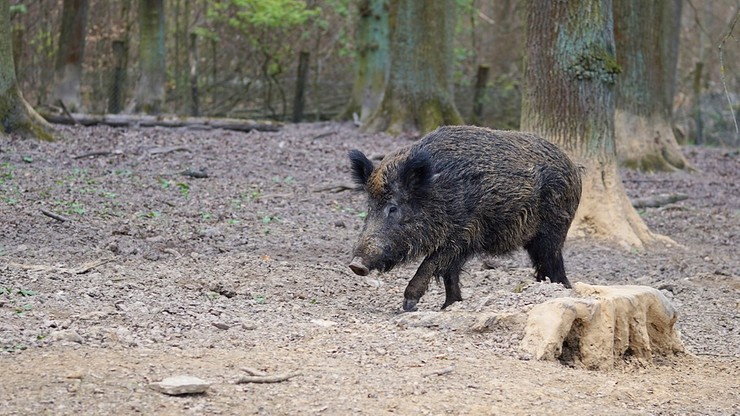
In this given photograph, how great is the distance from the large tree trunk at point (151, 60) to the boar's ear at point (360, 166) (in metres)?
13.6

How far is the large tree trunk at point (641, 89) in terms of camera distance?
17.0 metres

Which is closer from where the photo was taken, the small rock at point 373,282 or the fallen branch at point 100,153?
the small rock at point 373,282

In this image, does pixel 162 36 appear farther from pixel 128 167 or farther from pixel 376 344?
pixel 376 344

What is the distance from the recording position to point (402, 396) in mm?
5234

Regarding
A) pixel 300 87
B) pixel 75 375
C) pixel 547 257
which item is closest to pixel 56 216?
pixel 547 257

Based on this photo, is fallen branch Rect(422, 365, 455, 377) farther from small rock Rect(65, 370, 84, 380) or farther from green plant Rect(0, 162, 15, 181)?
green plant Rect(0, 162, 15, 181)

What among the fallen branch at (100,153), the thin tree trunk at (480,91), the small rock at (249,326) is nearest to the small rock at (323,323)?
the small rock at (249,326)

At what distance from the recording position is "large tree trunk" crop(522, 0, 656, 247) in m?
11.2

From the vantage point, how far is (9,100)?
13750 millimetres

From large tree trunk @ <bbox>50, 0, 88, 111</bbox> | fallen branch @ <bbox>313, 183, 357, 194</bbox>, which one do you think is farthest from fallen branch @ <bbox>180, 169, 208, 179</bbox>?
large tree trunk @ <bbox>50, 0, 88, 111</bbox>

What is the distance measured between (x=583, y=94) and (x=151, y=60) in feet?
39.6

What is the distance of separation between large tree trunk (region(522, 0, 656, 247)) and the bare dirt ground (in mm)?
457

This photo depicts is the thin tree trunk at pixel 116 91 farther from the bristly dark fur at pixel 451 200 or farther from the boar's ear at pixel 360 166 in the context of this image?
the bristly dark fur at pixel 451 200

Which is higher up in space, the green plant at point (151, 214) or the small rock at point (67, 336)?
the small rock at point (67, 336)
